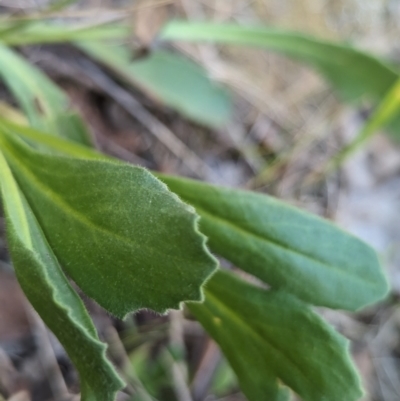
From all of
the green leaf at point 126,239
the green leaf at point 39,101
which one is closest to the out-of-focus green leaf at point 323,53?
the green leaf at point 39,101

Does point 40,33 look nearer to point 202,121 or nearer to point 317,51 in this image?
point 202,121

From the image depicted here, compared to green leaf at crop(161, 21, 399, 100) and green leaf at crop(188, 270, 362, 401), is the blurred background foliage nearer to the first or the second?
green leaf at crop(161, 21, 399, 100)

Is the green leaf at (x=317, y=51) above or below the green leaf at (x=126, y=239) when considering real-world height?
above

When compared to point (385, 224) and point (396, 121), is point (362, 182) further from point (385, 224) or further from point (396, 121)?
point (396, 121)

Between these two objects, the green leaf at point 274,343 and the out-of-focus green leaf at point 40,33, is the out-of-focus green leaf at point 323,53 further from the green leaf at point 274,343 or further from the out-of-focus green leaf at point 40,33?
the green leaf at point 274,343

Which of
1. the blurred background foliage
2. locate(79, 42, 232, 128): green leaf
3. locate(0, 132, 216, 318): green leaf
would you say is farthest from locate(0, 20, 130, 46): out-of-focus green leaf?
locate(0, 132, 216, 318): green leaf
